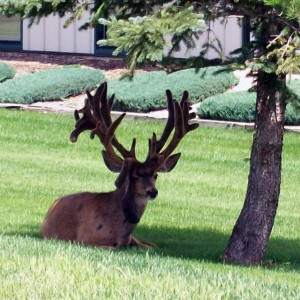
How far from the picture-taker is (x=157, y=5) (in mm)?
9641

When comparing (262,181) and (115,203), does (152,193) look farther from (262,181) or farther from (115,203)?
(262,181)

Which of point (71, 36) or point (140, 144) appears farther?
point (71, 36)

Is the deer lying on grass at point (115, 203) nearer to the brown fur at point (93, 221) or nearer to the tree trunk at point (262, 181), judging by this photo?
the brown fur at point (93, 221)

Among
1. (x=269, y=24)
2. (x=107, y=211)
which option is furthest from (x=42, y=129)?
(x=269, y=24)

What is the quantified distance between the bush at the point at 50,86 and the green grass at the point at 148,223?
1.09 meters

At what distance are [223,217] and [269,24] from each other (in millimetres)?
4553

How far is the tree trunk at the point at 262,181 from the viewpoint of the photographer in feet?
34.1

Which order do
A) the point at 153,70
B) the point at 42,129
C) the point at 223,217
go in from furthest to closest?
1. the point at 153,70
2. the point at 42,129
3. the point at 223,217

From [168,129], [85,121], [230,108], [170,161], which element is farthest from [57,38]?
[170,161]

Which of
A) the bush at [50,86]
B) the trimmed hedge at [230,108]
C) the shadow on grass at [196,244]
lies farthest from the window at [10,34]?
the shadow on grass at [196,244]

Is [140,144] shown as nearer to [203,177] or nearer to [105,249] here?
[203,177]

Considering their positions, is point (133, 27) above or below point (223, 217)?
above

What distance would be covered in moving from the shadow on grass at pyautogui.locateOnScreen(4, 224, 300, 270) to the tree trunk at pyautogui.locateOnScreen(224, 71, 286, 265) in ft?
0.72

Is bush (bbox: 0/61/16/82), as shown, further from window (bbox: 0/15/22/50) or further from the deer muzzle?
the deer muzzle
